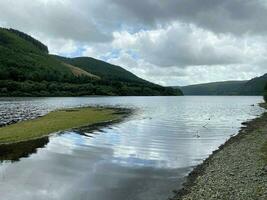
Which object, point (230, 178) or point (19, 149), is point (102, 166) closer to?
point (230, 178)

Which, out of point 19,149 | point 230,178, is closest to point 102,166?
point 230,178

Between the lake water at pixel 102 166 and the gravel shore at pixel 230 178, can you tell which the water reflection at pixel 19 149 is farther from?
the gravel shore at pixel 230 178

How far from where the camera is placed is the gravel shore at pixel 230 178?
19.6m

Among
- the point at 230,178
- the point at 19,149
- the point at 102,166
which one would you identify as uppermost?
the point at 230,178

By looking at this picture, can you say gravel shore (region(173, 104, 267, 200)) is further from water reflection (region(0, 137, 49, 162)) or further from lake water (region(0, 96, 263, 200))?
water reflection (region(0, 137, 49, 162))

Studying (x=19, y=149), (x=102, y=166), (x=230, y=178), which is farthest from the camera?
(x=19, y=149)

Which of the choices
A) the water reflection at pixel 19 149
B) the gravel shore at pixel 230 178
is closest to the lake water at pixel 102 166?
the water reflection at pixel 19 149

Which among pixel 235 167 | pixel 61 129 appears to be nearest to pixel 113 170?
pixel 235 167

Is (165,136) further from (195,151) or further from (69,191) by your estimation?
(69,191)

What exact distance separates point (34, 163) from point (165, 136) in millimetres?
24214

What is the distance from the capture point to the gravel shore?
1959 cm

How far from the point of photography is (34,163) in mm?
30766

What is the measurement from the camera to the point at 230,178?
23125mm

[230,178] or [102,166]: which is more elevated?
[230,178]
